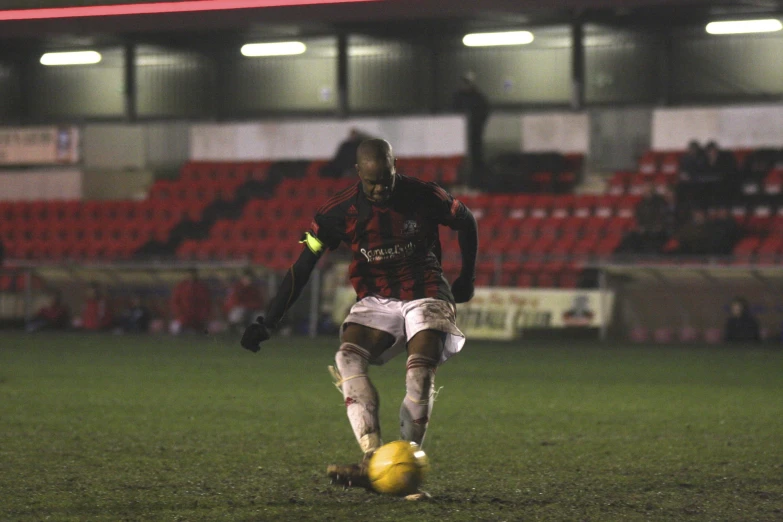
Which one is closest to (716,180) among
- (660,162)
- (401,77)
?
(660,162)

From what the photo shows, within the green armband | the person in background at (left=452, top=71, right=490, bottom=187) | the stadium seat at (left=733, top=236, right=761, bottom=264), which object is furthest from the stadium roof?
the green armband

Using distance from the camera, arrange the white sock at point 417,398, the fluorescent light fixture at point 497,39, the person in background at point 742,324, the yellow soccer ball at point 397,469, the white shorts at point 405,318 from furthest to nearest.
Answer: the fluorescent light fixture at point 497,39, the person in background at point 742,324, the white shorts at point 405,318, the white sock at point 417,398, the yellow soccer ball at point 397,469

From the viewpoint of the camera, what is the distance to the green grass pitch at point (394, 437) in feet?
19.4

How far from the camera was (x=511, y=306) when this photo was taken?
19359 mm

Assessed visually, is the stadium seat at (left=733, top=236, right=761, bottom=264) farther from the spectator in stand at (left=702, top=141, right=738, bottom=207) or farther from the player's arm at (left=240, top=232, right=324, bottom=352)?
the player's arm at (left=240, top=232, right=324, bottom=352)

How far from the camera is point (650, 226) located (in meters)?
20.2

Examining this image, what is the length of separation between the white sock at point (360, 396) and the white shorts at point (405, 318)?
0.48ft

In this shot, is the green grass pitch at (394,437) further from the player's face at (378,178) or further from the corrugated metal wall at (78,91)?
the corrugated metal wall at (78,91)

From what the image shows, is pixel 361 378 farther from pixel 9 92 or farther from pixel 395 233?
pixel 9 92

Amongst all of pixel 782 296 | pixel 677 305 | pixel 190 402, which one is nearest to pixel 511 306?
pixel 677 305

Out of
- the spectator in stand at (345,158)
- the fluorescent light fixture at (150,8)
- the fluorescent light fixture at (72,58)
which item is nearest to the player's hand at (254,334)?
the spectator in stand at (345,158)

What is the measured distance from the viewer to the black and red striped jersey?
20.8 ft

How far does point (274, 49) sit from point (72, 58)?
218 inches

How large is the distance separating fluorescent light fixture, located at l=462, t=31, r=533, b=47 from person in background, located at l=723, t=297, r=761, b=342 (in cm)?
1086
